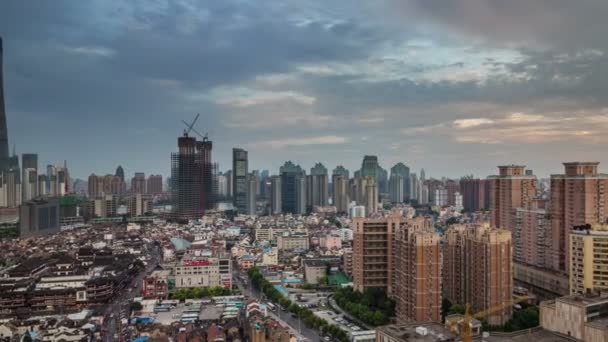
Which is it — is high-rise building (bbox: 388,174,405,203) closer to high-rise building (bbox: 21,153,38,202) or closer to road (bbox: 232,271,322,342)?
high-rise building (bbox: 21,153,38,202)

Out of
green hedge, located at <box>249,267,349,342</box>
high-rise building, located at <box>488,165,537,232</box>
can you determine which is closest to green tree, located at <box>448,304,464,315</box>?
green hedge, located at <box>249,267,349,342</box>

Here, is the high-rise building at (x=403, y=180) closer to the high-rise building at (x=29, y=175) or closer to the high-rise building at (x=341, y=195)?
the high-rise building at (x=341, y=195)

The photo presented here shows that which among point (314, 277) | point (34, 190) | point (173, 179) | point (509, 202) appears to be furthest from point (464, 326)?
point (34, 190)

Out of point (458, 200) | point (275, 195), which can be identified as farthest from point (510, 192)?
point (275, 195)

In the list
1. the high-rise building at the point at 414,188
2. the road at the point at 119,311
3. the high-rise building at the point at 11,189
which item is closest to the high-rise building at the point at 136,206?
the high-rise building at the point at 11,189

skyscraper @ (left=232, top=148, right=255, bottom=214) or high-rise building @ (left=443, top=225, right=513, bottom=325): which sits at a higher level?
skyscraper @ (left=232, top=148, right=255, bottom=214)

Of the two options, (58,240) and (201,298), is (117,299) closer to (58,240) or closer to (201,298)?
(201,298)
